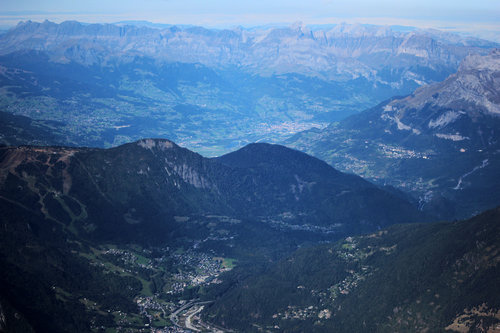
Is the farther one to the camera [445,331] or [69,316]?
[69,316]

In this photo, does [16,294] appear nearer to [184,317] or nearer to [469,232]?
[184,317]

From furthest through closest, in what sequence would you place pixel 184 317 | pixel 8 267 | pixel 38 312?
pixel 184 317 < pixel 8 267 < pixel 38 312

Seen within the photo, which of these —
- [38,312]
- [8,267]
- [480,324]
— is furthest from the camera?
[8,267]

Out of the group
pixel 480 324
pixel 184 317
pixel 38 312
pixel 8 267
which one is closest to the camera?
pixel 480 324

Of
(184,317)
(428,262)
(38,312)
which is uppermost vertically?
(428,262)

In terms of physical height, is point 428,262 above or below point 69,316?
above

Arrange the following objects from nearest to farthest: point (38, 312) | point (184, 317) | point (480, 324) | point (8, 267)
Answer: point (480, 324) → point (38, 312) → point (8, 267) → point (184, 317)

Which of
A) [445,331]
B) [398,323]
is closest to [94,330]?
[398,323]

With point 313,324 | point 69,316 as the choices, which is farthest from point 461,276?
point 69,316

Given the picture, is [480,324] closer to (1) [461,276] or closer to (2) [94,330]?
(1) [461,276]
